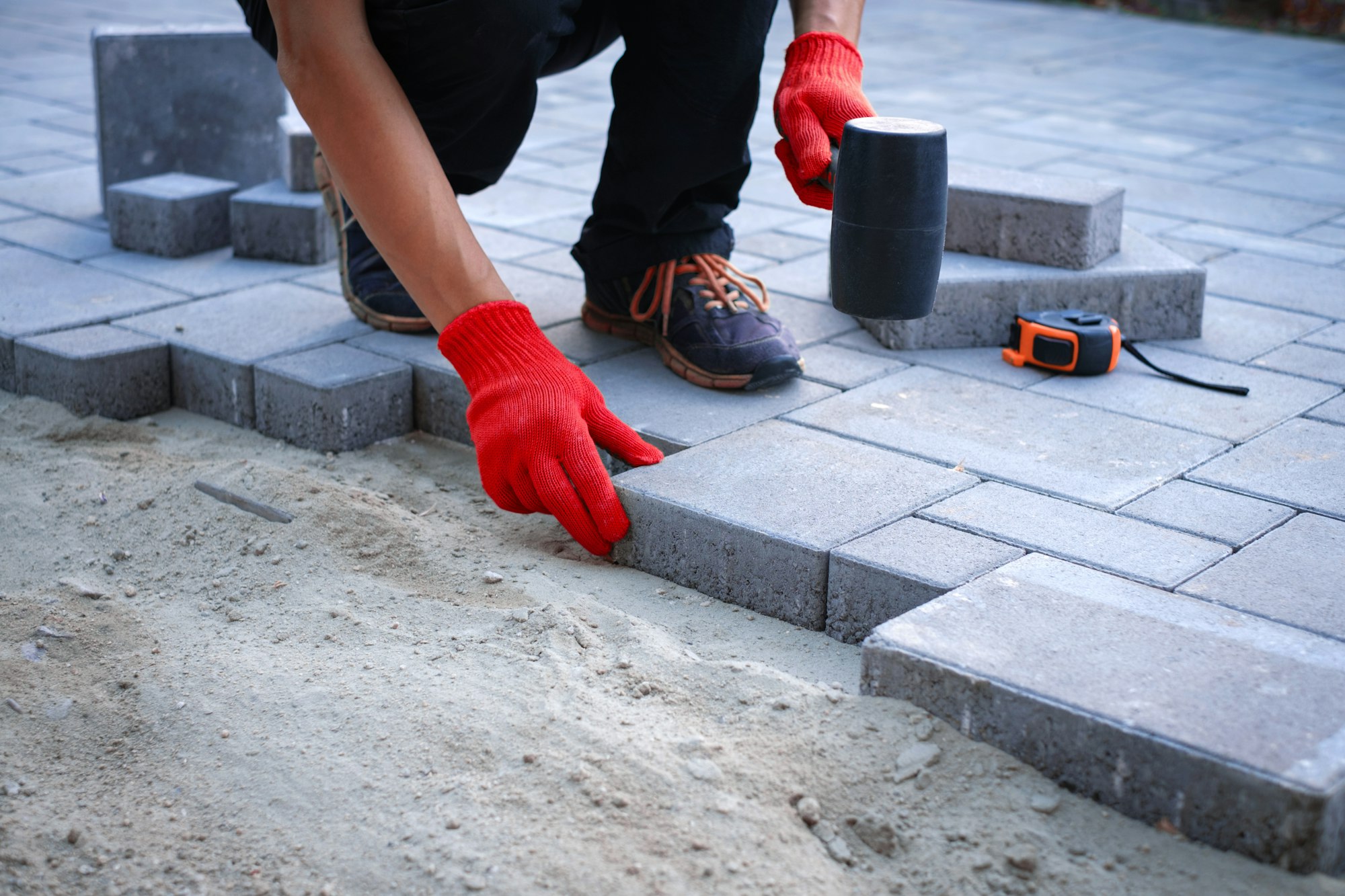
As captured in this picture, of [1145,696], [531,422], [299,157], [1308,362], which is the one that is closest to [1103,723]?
[1145,696]

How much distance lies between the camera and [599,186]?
2.79 metres

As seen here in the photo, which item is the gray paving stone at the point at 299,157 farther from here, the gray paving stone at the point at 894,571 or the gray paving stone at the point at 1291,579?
the gray paving stone at the point at 1291,579

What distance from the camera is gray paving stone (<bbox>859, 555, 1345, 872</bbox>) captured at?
1.41 m

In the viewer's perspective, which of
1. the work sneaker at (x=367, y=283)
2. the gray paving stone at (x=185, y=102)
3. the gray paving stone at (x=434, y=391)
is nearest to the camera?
the gray paving stone at (x=434, y=391)

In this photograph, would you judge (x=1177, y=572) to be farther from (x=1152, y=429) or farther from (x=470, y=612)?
(x=470, y=612)

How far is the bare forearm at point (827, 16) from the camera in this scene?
2.49m

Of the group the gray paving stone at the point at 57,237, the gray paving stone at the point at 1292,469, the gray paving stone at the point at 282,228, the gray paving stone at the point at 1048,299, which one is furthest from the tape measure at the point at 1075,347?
the gray paving stone at the point at 57,237

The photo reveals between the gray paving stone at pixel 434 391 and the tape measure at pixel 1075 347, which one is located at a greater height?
the tape measure at pixel 1075 347

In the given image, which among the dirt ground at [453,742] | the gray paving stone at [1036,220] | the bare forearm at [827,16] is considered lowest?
the dirt ground at [453,742]

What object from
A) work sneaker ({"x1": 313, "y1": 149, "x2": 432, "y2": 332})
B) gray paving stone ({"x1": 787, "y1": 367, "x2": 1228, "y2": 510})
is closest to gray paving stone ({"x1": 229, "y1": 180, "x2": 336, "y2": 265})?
work sneaker ({"x1": 313, "y1": 149, "x2": 432, "y2": 332})

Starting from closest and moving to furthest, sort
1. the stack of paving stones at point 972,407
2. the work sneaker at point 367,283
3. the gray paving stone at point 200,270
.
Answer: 1. the stack of paving stones at point 972,407
2. the work sneaker at point 367,283
3. the gray paving stone at point 200,270

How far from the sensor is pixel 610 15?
2.79 m

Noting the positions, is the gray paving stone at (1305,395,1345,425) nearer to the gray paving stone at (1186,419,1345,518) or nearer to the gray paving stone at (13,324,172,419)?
the gray paving stone at (1186,419,1345,518)

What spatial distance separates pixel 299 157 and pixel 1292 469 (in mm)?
2595
